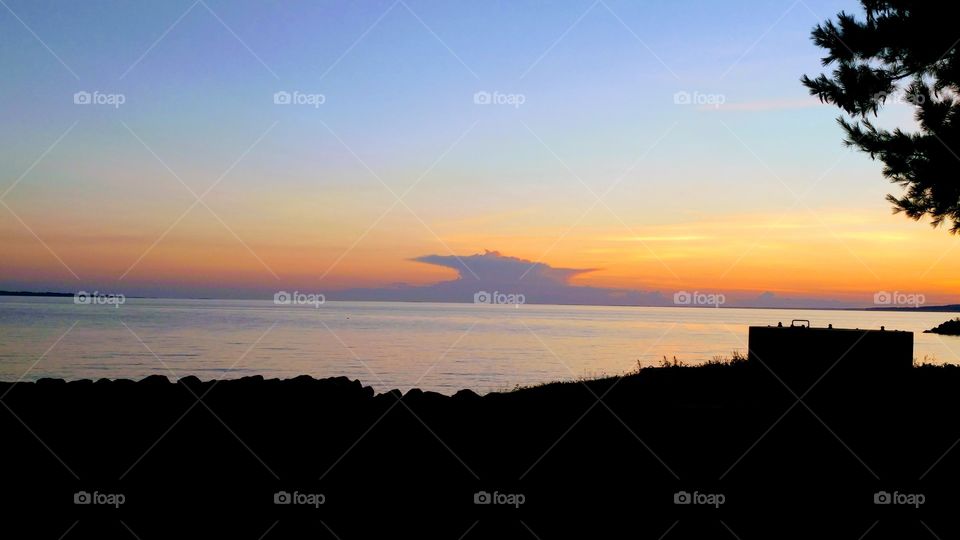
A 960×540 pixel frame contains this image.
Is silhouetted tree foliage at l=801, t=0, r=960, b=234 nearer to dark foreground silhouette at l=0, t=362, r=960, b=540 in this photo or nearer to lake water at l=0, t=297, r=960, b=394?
dark foreground silhouette at l=0, t=362, r=960, b=540

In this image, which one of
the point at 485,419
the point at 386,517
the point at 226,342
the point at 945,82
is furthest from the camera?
the point at 226,342

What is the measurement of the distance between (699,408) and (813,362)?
3.32 metres

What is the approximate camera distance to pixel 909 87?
17.5 metres

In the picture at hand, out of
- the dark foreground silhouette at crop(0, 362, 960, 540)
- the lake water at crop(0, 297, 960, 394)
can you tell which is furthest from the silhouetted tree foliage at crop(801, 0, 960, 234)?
the lake water at crop(0, 297, 960, 394)

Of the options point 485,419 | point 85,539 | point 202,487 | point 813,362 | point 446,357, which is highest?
point 446,357

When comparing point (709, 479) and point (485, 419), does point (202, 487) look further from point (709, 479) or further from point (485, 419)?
point (709, 479)

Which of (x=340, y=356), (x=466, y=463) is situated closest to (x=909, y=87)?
(x=466, y=463)

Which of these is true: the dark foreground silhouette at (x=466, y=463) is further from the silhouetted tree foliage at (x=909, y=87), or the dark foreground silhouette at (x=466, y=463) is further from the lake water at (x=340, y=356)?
the lake water at (x=340, y=356)

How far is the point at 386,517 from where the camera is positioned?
8039mm

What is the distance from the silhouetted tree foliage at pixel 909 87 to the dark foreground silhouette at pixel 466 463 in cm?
552

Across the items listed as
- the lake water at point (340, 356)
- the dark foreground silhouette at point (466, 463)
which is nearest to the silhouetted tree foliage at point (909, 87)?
the dark foreground silhouette at point (466, 463)

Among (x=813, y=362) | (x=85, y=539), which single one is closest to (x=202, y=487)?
(x=85, y=539)

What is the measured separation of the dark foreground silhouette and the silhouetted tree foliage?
5519 mm

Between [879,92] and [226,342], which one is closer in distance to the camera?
[879,92]
